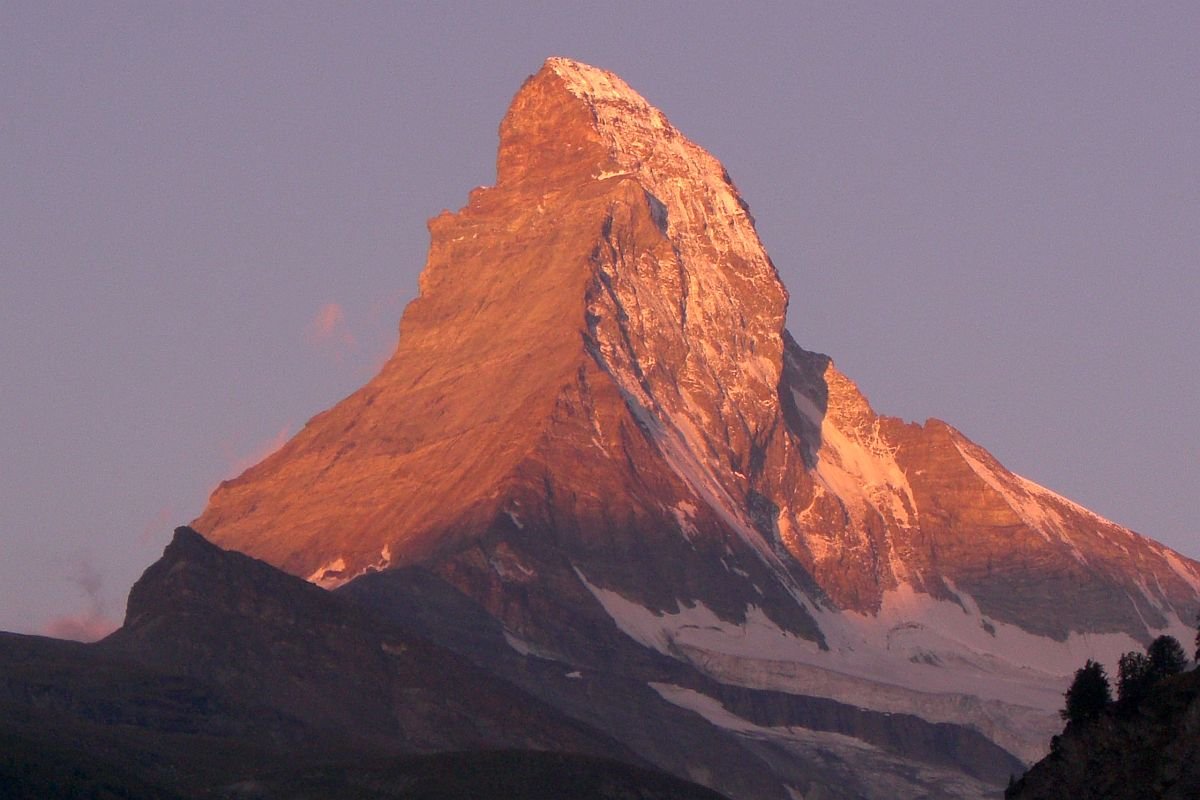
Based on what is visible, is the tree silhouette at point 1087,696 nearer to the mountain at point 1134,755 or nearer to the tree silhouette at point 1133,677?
the tree silhouette at point 1133,677

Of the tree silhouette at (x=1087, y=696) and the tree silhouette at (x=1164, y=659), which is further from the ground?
the tree silhouette at (x=1164, y=659)

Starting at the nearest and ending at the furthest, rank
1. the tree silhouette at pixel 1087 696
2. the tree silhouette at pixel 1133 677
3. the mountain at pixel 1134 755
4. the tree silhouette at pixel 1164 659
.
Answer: the mountain at pixel 1134 755 < the tree silhouette at pixel 1133 677 < the tree silhouette at pixel 1087 696 < the tree silhouette at pixel 1164 659

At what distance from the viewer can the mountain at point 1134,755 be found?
135125mm

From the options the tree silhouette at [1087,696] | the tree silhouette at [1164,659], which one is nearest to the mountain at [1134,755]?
the tree silhouette at [1087,696]

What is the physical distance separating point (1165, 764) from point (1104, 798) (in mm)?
7185

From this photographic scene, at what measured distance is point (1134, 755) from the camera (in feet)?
463

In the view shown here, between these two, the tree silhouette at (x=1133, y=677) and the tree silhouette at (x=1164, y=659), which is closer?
the tree silhouette at (x=1133, y=677)

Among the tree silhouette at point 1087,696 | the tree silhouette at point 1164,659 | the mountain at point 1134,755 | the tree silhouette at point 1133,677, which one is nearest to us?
the mountain at point 1134,755

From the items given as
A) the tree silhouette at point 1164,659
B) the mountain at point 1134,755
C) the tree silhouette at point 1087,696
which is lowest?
the mountain at point 1134,755

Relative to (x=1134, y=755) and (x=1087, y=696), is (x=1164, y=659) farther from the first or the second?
(x=1134, y=755)

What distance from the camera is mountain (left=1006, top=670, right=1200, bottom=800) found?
135 metres

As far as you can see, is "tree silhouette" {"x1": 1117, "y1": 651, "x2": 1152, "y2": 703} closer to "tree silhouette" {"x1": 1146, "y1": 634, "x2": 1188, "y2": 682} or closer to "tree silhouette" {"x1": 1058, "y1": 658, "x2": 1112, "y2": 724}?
"tree silhouette" {"x1": 1146, "y1": 634, "x2": 1188, "y2": 682}

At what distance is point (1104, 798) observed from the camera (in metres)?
143

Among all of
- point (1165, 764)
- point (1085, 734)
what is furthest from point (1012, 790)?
point (1165, 764)
